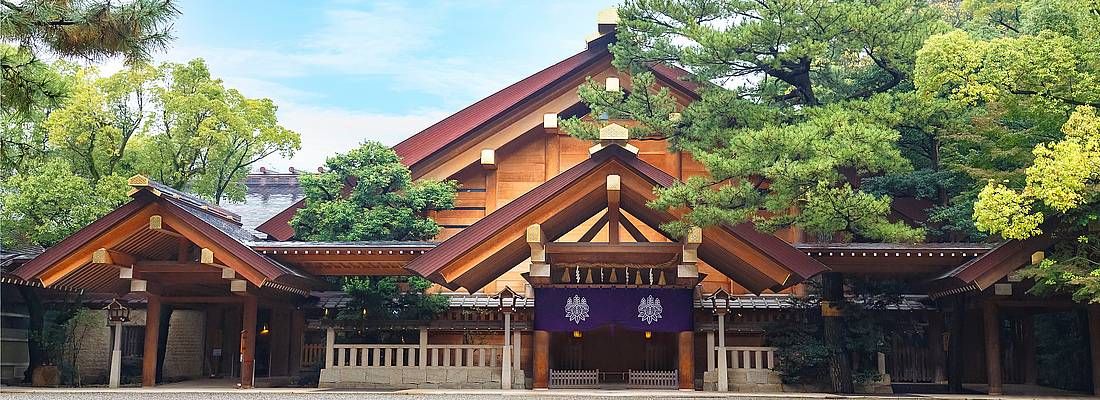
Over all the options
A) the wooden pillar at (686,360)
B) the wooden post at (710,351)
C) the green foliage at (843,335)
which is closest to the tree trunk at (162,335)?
the wooden pillar at (686,360)

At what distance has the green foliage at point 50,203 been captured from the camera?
1988cm

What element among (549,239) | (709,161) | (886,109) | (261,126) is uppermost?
(261,126)

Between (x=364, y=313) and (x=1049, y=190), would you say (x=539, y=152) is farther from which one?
(x=1049, y=190)

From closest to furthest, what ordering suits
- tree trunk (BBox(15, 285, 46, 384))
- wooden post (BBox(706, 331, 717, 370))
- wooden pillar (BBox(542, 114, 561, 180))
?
wooden post (BBox(706, 331, 717, 370)) < tree trunk (BBox(15, 285, 46, 384)) < wooden pillar (BBox(542, 114, 561, 180))

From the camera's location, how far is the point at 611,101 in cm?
1742

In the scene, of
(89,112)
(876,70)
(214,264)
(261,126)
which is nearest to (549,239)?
(214,264)

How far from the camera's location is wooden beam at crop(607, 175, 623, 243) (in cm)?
1577

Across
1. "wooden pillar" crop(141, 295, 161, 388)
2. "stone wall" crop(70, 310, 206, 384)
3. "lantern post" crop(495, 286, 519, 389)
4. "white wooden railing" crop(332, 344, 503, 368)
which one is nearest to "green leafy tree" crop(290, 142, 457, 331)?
"white wooden railing" crop(332, 344, 503, 368)

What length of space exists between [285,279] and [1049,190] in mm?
12349

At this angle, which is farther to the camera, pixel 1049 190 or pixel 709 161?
pixel 709 161

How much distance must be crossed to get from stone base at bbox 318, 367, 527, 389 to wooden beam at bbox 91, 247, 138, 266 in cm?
416

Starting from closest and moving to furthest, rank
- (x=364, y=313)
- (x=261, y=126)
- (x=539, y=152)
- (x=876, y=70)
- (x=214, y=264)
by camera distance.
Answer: (x=214, y=264)
(x=364, y=313)
(x=876, y=70)
(x=539, y=152)
(x=261, y=126)

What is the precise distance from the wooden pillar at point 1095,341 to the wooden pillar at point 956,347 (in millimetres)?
2072

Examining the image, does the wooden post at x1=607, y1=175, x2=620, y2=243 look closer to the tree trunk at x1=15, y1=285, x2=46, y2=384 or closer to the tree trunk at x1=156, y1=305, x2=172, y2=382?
the tree trunk at x1=156, y1=305, x2=172, y2=382
